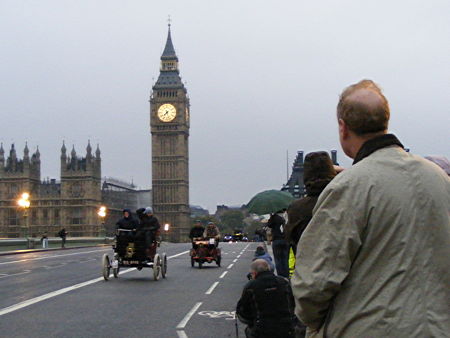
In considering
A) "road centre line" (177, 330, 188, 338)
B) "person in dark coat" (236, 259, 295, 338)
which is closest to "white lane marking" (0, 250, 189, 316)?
"road centre line" (177, 330, 188, 338)

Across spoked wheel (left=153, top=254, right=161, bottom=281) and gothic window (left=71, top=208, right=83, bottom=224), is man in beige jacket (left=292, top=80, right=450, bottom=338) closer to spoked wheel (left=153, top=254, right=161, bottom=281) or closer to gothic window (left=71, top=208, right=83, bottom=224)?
spoked wheel (left=153, top=254, right=161, bottom=281)

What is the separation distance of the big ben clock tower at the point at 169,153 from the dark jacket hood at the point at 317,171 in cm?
12832

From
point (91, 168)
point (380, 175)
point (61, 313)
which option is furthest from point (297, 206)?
point (91, 168)

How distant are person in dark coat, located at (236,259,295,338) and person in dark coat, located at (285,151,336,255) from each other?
880 mm

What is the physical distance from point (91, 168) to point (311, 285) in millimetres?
112700

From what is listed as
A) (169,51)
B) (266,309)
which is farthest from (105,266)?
(169,51)

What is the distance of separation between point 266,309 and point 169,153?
13074 cm

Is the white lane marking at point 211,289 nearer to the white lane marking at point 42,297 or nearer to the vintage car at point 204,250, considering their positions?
the white lane marking at point 42,297

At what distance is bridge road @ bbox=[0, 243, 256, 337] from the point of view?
32.3 feet

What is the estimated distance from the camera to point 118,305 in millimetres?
12633

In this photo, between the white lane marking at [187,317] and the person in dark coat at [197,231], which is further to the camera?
the person in dark coat at [197,231]

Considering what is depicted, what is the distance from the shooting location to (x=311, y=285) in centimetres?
253

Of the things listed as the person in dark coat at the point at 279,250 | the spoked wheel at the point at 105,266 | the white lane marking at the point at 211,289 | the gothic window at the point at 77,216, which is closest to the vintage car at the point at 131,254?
the spoked wheel at the point at 105,266

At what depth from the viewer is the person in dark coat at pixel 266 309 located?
616cm
